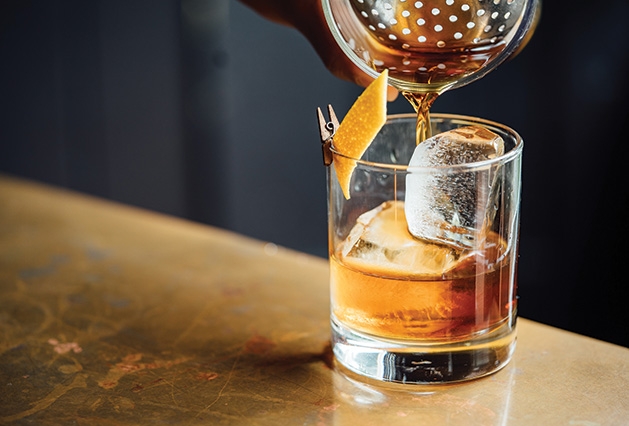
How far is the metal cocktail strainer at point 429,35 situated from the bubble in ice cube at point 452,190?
7cm

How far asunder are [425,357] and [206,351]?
246mm

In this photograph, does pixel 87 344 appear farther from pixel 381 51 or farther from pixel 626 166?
pixel 626 166

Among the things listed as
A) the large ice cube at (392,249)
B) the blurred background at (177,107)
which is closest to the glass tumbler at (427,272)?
the large ice cube at (392,249)

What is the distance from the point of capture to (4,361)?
88 centimetres

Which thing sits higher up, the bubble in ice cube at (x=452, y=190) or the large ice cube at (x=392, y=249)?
the bubble in ice cube at (x=452, y=190)

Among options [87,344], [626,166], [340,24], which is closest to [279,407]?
[87,344]

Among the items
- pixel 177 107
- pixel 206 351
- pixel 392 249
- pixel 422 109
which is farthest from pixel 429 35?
pixel 177 107

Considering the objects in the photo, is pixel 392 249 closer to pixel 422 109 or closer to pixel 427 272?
pixel 427 272

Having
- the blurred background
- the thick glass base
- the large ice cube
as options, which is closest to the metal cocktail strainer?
the large ice cube

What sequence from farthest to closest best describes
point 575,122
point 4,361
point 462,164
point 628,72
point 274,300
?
point 575,122 → point 628,72 → point 274,300 → point 4,361 → point 462,164

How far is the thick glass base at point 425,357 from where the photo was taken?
0.79m

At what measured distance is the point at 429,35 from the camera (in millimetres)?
755

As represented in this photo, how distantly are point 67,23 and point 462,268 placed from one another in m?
2.16

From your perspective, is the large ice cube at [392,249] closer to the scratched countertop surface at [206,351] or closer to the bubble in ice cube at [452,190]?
the bubble in ice cube at [452,190]
